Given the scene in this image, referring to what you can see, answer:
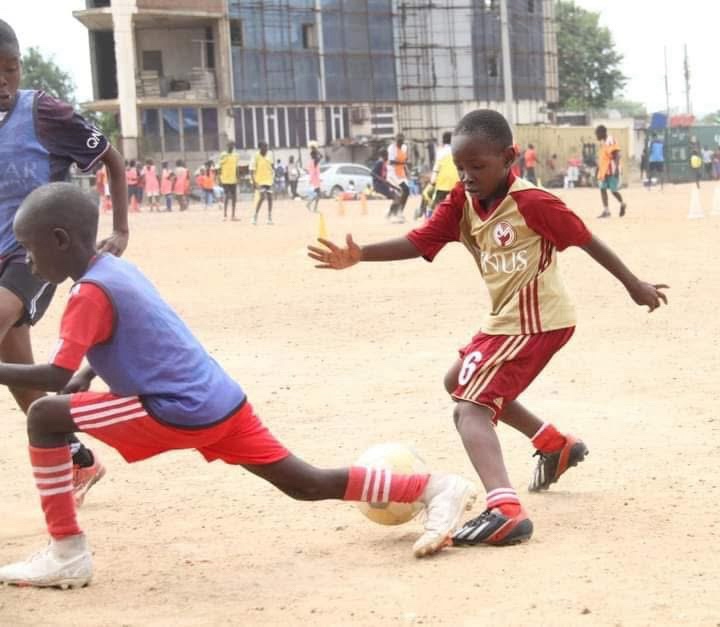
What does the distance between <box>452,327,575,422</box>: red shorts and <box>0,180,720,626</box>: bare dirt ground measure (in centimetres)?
53

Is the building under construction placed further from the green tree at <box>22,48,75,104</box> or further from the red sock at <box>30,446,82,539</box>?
the red sock at <box>30,446,82,539</box>

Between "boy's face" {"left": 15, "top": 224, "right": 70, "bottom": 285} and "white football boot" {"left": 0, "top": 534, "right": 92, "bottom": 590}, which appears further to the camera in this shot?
"white football boot" {"left": 0, "top": 534, "right": 92, "bottom": 590}

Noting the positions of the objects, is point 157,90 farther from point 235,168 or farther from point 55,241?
point 55,241

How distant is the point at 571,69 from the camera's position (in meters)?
88.1

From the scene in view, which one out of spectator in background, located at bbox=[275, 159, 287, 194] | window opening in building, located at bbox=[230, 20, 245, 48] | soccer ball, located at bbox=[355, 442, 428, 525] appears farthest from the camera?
window opening in building, located at bbox=[230, 20, 245, 48]

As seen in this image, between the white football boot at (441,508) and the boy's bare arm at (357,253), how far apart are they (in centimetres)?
93

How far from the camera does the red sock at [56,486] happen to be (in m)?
4.56

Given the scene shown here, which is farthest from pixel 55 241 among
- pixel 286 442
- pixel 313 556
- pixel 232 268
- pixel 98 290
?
pixel 232 268

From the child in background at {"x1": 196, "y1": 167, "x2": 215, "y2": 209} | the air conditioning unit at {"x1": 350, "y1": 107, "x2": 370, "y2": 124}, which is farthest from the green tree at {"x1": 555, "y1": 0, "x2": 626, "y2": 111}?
the child in background at {"x1": 196, "y1": 167, "x2": 215, "y2": 209}

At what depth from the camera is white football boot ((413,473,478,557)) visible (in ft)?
16.0

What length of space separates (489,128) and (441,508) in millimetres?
1409

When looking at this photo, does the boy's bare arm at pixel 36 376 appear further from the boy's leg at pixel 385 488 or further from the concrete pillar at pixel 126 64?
the concrete pillar at pixel 126 64

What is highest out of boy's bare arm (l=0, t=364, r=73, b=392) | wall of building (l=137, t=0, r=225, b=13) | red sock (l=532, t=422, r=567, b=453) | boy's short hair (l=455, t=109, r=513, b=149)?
wall of building (l=137, t=0, r=225, b=13)

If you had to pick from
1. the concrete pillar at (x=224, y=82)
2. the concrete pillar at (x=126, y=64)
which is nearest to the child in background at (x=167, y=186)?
the concrete pillar at (x=126, y=64)
